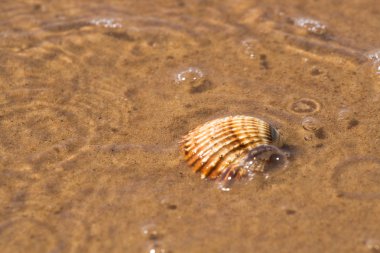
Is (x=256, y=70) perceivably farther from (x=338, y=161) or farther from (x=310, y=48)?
(x=338, y=161)

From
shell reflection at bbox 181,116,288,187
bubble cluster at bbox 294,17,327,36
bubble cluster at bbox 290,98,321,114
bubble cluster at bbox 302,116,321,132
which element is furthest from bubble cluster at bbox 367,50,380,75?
shell reflection at bbox 181,116,288,187

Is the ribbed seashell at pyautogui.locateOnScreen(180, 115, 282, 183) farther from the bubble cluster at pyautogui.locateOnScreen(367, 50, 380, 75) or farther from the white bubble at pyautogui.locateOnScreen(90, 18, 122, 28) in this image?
the white bubble at pyautogui.locateOnScreen(90, 18, 122, 28)

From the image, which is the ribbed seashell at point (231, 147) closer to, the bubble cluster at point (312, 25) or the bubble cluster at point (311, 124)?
the bubble cluster at point (311, 124)

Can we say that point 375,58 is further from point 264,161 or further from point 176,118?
point 176,118

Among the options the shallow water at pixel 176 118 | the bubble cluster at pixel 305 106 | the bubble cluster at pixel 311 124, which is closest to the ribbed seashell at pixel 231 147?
the shallow water at pixel 176 118

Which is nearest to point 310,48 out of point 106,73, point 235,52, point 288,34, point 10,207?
point 288,34

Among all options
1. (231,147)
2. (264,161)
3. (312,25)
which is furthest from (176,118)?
(312,25)
